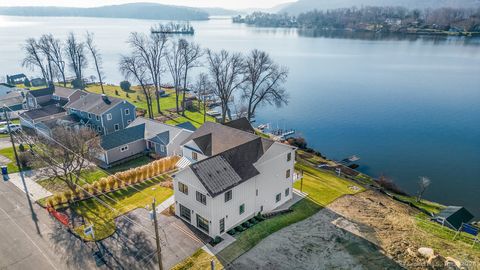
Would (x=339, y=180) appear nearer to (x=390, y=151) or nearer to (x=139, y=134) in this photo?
(x=390, y=151)

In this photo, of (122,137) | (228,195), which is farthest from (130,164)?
(228,195)

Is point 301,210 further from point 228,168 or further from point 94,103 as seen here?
point 94,103

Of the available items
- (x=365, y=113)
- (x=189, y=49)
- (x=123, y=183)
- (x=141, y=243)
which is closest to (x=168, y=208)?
(x=141, y=243)

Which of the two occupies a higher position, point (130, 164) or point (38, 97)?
point (38, 97)

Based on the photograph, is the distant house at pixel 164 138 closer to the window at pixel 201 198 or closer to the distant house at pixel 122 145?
the distant house at pixel 122 145

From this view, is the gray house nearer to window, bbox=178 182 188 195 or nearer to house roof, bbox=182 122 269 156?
house roof, bbox=182 122 269 156

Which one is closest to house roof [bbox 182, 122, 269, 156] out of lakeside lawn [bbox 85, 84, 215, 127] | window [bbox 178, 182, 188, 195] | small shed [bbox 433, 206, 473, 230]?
window [bbox 178, 182, 188, 195]

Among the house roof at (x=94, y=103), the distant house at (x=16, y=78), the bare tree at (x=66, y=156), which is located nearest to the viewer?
the bare tree at (x=66, y=156)

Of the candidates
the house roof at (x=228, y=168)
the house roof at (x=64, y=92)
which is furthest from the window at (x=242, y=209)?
the house roof at (x=64, y=92)
